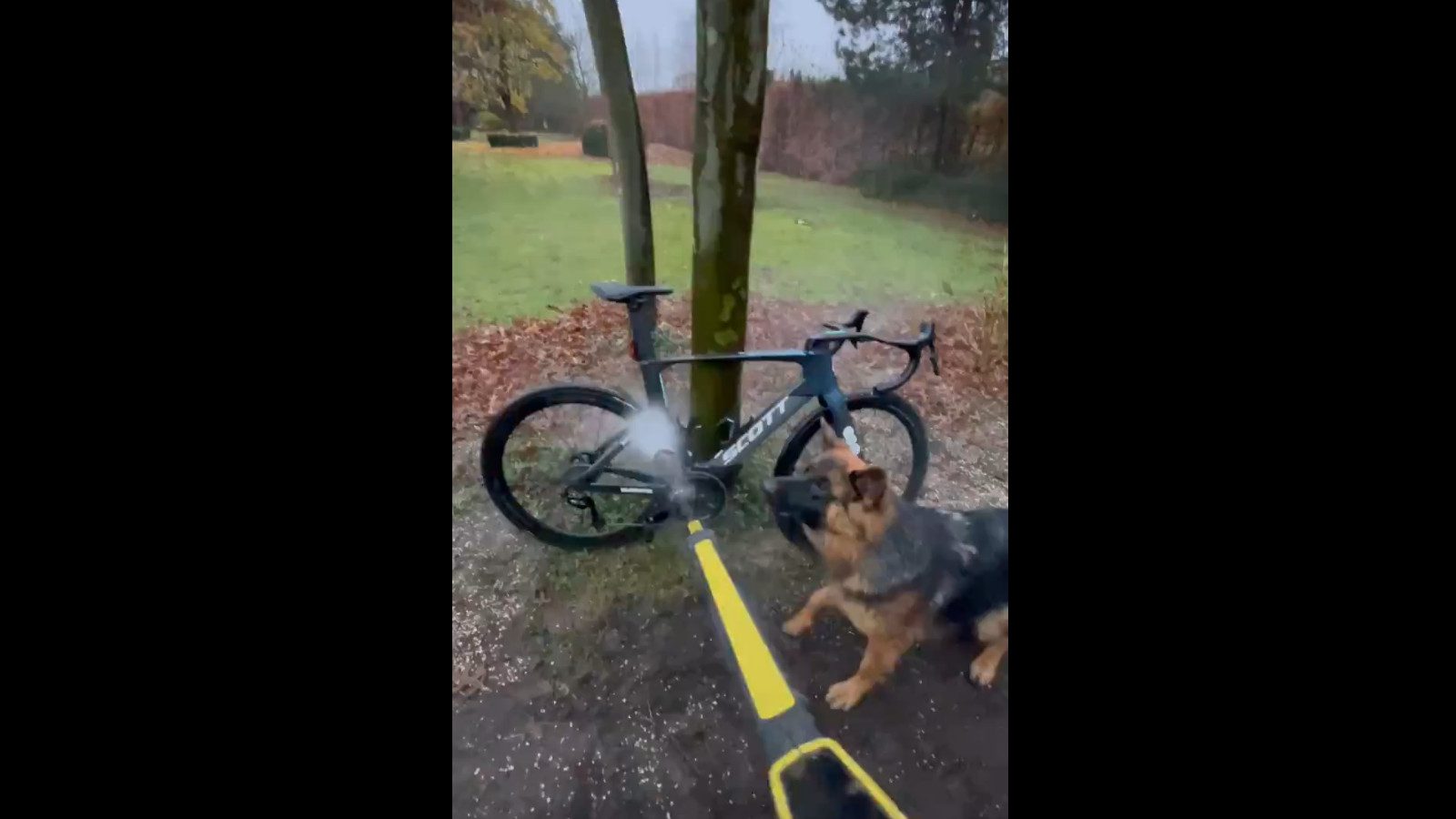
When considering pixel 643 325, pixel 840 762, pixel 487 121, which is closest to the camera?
pixel 840 762

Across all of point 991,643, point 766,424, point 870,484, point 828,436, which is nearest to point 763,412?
point 766,424

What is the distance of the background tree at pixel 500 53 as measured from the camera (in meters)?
1.41

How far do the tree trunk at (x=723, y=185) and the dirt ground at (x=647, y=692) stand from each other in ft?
0.81

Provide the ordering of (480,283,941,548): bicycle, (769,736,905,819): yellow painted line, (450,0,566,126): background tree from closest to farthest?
(769,736,905,819): yellow painted line → (450,0,566,126): background tree → (480,283,941,548): bicycle

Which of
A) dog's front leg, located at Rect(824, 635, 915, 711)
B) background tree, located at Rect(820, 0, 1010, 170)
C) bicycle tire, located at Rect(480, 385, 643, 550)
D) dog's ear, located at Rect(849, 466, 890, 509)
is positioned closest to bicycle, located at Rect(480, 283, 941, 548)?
bicycle tire, located at Rect(480, 385, 643, 550)

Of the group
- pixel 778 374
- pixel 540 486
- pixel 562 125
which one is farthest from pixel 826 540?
pixel 562 125

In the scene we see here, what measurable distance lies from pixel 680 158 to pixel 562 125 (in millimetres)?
234

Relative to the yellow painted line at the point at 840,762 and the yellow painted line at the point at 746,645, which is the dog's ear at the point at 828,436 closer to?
the yellow painted line at the point at 746,645

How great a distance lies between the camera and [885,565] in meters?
1.49

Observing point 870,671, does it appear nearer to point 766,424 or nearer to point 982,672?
point 982,672

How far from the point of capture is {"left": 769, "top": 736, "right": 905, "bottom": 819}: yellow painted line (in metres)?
1.30

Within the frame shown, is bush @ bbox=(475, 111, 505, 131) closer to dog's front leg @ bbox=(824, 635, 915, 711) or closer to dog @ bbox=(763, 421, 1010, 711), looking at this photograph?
dog @ bbox=(763, 421, 1010, 711)

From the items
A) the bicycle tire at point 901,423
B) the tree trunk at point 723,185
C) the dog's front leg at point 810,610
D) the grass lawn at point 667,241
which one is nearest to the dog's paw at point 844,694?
the dog's front leg at point 810,610

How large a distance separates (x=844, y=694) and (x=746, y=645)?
0.19m
